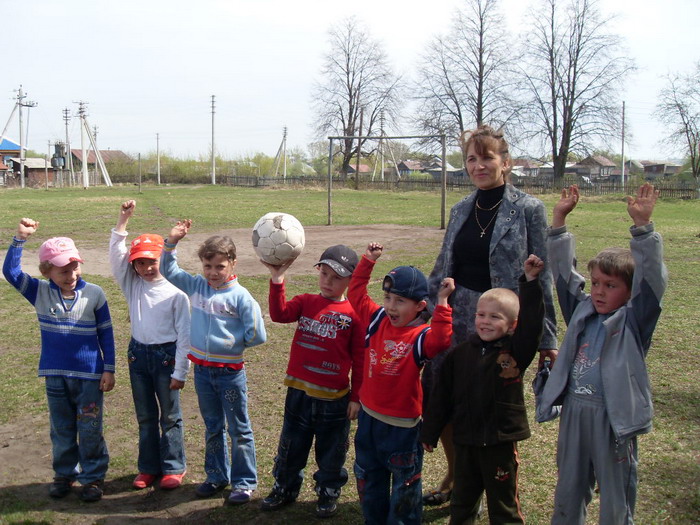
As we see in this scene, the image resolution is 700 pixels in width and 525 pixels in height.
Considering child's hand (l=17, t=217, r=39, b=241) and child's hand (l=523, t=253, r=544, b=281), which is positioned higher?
child's hand (l=17, t=217, r=39, b=241)

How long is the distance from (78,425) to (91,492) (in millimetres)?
396

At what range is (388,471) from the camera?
3.36 metres

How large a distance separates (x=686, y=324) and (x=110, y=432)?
20.6ft

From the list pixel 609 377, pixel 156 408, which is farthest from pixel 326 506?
pixel 609 377

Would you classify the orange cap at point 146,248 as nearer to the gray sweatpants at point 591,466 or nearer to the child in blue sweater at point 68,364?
the child in blue sweater at point 68,364

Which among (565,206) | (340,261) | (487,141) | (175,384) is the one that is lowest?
(175,384)

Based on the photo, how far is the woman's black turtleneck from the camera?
11.2 feet

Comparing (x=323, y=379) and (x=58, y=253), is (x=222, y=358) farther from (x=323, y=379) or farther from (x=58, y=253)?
(x=58, y=253)

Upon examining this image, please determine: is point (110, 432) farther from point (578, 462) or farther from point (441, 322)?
point (578, 462)

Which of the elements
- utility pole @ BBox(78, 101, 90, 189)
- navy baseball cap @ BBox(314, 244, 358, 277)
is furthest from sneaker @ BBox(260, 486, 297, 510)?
→ utility pole @ BBox(78, 101, 90, 189)

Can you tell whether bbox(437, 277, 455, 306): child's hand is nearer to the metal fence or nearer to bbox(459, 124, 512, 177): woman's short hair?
bbox(459, 124, 512, 177): woman's short hair

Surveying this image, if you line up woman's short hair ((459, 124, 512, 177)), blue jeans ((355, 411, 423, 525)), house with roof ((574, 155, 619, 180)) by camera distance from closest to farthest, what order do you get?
blue jeans ((355, 411, 423, 525)) < woman's short hair ((459, 124, 512, 177)) < house with roof ((574, 155, 619, 180))

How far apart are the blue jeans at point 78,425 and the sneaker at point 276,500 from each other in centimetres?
104

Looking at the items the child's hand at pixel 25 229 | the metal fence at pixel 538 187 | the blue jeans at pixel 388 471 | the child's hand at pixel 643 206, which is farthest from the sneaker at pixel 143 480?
the metal fence at pixel 538 187
